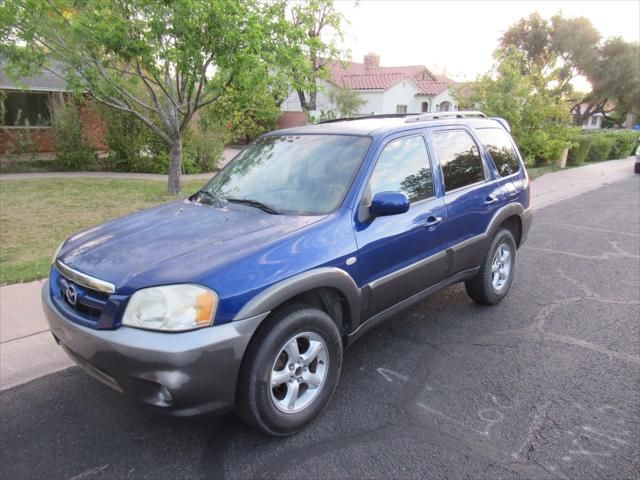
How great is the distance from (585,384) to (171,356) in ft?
9.27

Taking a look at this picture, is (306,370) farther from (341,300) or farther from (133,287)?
(133,287)

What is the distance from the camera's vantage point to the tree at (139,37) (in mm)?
7238

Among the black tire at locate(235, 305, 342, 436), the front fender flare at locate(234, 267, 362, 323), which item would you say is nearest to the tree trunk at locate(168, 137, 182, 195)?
the front fender flare at locate(234, 267, 362, 323)

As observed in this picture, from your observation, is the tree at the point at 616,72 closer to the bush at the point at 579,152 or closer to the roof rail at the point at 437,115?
the bush at the point at 579,152

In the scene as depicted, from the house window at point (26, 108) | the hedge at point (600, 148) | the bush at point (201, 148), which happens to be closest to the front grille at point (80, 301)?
the bush at point (201, 148)

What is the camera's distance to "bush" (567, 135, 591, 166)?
739 inches

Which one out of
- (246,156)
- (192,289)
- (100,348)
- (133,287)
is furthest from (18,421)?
(246,156)

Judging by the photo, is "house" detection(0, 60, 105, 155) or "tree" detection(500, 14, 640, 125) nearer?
"house" detection(0, 60, 105, 155)

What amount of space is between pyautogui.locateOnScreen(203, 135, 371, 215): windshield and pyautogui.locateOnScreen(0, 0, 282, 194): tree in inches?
173

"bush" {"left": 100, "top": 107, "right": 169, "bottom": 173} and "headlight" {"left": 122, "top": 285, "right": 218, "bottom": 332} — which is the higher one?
"bush" {"left": 100, "top": 107, "right": 169, "bottom": 173}

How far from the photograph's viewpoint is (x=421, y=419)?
2916 mm

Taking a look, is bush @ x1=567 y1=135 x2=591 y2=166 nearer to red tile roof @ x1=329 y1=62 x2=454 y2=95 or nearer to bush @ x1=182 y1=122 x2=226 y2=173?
bush @ x1=182 y1=122 x2=226 y2=173

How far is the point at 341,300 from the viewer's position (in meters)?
3.03

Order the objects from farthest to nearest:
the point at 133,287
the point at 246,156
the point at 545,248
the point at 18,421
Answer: the point at 545,248 < the point at 246,156 < the point at 18,421 < the point at 133,287
